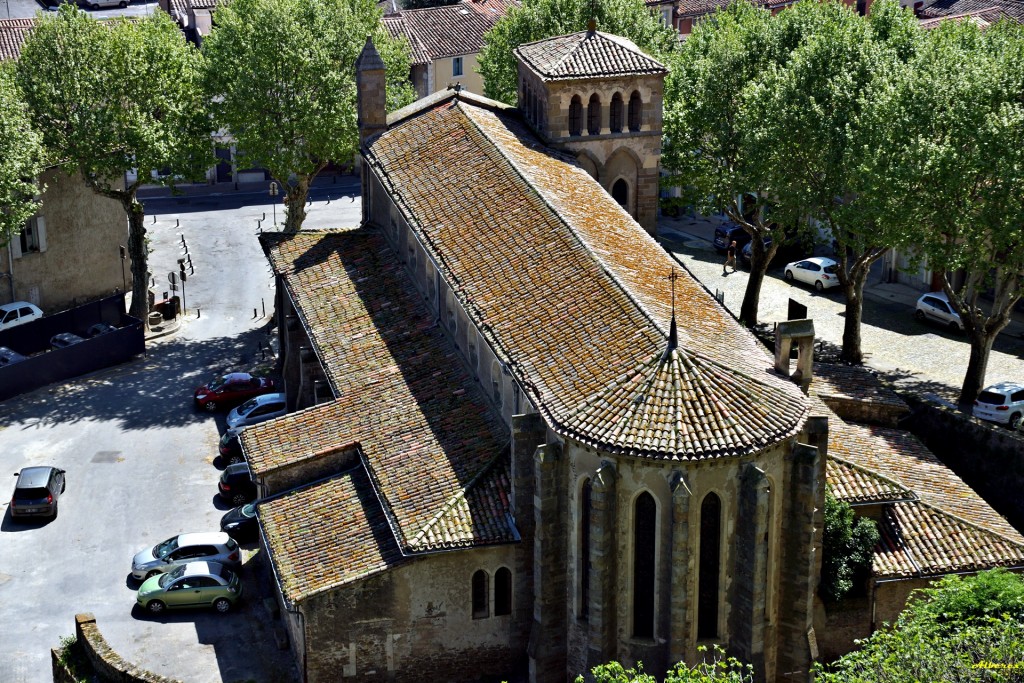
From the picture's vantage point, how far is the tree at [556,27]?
3617 inches

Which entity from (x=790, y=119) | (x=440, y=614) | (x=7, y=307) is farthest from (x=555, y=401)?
(x=7, y=307)

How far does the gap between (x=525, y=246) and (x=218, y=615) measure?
1801 centimetres

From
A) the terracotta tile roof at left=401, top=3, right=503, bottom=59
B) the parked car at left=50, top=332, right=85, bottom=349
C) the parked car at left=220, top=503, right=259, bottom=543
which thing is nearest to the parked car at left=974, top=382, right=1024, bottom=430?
the parked car at left=220, top=503, right=259, bottom=543

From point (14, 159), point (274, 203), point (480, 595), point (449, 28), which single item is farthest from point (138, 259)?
point (449, 28)

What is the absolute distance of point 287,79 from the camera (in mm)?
84250

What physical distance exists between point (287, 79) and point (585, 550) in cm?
4322

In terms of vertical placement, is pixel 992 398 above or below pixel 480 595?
below

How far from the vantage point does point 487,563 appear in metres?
52.2

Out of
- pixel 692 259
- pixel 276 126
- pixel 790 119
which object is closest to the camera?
pixel 790 119

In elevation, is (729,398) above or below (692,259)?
above

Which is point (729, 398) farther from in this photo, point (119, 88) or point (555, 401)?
point (119, 88)

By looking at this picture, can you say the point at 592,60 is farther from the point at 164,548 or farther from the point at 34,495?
the point at 34,495

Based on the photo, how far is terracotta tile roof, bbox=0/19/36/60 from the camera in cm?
10294

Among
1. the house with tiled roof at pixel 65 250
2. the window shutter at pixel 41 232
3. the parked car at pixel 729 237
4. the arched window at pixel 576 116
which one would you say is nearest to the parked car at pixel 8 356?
the house with tiled roof at pixel 65 250
